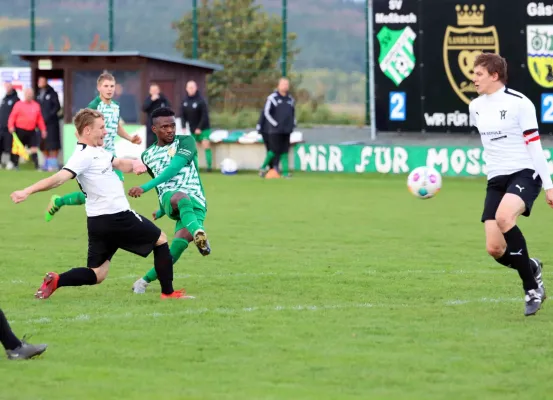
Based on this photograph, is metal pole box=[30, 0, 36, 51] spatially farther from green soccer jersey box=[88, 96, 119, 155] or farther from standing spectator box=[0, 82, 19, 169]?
green soccer jersey box=[88, 96, 119, 155]

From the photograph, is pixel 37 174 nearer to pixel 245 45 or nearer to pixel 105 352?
pixel 245 45

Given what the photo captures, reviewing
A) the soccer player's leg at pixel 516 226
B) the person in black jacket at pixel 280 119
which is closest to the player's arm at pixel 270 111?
the person in black jacket at pixel 280 119

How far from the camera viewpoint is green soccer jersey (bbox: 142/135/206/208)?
32.5ft

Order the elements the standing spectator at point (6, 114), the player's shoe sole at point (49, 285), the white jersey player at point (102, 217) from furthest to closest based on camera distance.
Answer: the standing spectator at point (6, 114)
the player's shoe sole at point (49, 285)
the white jersey player at point (102, 217)

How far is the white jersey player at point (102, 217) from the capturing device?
8.87 m

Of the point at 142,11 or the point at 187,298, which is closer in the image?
the point at 187,298

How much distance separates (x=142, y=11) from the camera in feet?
175

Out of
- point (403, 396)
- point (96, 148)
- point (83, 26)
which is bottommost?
point (403, 396)

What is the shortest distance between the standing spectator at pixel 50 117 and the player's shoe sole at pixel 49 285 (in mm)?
18061

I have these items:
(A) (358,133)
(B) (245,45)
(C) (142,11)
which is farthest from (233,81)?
(C) (142,11)

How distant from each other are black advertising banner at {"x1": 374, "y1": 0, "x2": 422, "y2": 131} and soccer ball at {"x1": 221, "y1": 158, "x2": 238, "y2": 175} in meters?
3.63

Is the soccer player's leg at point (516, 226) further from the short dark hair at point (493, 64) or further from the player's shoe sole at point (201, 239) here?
the player's shoe sole at point (201, 239)

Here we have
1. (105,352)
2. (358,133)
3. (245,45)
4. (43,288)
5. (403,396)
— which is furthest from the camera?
(245,45)

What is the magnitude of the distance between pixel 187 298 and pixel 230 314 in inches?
33.7
